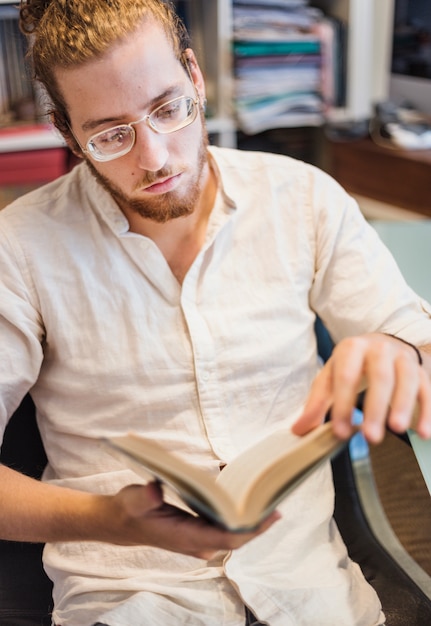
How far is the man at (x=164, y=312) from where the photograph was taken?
1030mm

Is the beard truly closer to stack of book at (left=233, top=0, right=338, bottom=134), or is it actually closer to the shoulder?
the shoulder

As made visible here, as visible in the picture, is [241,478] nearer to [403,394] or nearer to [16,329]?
[403,394]

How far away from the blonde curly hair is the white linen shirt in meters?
0.15

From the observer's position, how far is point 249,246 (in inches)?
47.6

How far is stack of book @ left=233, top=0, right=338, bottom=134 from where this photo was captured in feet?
8.45

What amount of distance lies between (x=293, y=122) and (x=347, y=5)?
0.44 metres

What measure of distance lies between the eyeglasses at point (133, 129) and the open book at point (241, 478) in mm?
467

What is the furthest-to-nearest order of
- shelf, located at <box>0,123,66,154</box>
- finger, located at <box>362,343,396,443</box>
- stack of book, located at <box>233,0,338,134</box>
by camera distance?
stack of book, located at <box>233,0,338,134</box>
shelf, located at <box>0,123,66,154</box>
finger, located at <box>362,343,396,443</box>

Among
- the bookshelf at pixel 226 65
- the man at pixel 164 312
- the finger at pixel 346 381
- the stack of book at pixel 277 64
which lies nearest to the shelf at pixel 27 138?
the bookshelf at pixel 226 65

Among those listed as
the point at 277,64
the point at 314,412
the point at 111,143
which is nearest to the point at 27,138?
the point at 277,64

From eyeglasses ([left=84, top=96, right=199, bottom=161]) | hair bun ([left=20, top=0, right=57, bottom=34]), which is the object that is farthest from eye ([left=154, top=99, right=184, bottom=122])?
hair bun ([left=20, top=0, right=57, bottom=34])

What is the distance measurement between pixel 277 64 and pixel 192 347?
1747 millimetres

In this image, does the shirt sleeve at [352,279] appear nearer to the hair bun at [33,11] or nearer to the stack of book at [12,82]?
the hair bun at [33,11]

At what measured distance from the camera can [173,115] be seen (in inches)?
42.9
